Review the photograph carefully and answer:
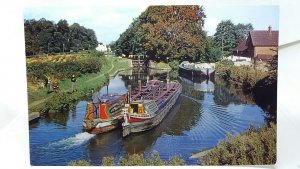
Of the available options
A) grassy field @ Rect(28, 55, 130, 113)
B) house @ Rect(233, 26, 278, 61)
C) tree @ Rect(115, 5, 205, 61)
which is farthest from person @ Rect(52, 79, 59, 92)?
house @ Rect(233, 26, 278, 61)

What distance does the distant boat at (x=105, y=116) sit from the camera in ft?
6.35

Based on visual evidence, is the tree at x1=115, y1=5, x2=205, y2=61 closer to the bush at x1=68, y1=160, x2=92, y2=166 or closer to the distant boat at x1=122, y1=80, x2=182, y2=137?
the distant boat at x1=122, y1=80, x2=182, y2=137

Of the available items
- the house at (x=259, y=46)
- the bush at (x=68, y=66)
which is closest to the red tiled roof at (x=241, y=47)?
the house at (x=259, y=46)

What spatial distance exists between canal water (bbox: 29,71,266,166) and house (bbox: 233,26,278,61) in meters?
0.18

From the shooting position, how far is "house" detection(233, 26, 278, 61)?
6.08ft

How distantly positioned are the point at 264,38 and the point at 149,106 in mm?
570

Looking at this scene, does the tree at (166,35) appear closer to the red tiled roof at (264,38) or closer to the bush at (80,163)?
the red tiled roof at (264,38)

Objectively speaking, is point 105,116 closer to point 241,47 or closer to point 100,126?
point 100,126

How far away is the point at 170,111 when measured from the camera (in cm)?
194

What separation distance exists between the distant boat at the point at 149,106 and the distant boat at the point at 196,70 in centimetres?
6

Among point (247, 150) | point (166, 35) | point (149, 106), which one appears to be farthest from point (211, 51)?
point (247, 150)

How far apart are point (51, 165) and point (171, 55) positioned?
717mm

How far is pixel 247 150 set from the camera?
195 cm

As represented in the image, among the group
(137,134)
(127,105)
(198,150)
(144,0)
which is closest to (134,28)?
(144,0)
